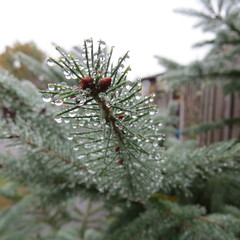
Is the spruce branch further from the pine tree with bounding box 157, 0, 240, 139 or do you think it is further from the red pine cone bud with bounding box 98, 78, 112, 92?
the pine tree with bounding box 157, 0, 240, 139

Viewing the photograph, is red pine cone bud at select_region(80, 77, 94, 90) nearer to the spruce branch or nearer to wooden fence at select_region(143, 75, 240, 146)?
the spruce branch

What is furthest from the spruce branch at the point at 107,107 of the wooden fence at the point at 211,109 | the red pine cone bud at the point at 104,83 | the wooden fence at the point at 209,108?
the wooden fence at the point at 211,109

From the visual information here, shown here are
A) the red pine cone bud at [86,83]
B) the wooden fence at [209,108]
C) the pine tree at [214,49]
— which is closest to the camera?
the red pine cone bud at [86,83]

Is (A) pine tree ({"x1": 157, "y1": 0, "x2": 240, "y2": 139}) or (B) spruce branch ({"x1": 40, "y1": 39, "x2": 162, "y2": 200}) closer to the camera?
(B) spruce branch ({"x1": 40, "y1": 39, "x2": 162, "y2": 200})

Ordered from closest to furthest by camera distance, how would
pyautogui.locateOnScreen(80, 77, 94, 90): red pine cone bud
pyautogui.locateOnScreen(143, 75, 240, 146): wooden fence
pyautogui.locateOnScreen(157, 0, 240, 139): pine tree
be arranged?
1. pyautogui.locateOnScreen(80, 77, 94, 90): red pine cone bud
2. pyautogui.locateOnScreen(157, 0, 240, 139): pine tree
3. pyautogui.locateOnScreen(143, 75, 240, 146): wooden fence

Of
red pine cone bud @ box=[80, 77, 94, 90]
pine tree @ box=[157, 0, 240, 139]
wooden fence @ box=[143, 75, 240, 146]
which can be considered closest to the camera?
red pine cone bud @ box=[80, 77, 94, 90]

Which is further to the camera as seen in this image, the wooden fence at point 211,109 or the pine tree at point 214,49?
the wooden fence at point 211,109

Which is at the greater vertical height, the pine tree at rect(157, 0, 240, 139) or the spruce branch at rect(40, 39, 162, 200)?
the pine tree at rect(157, 0, 240, 139)

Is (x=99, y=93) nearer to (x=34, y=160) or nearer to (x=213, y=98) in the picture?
(x=34, y=160)

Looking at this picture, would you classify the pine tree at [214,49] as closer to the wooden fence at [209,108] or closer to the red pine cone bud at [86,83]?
the wooden fence at [209,108]

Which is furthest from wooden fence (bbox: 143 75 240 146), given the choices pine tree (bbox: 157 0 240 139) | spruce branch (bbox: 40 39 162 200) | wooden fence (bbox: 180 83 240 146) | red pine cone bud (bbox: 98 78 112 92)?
red pine cone bud (bbox: 98 78 112 92)

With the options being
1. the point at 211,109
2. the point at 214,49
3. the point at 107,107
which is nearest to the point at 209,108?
the point at 211,109
